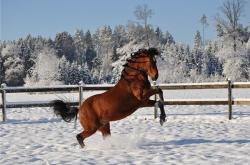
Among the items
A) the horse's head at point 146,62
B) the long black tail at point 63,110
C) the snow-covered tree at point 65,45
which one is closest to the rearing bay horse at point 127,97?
the horse's head at point 146,62

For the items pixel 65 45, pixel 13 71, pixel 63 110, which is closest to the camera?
pixel 63 110

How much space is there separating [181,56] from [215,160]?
247 feet

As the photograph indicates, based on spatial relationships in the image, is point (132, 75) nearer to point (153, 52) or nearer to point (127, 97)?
point (127, 97)

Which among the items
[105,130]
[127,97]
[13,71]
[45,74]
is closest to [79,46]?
[13,71]

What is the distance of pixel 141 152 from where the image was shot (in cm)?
731

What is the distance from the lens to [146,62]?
763 cm

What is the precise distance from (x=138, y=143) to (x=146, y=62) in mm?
1619

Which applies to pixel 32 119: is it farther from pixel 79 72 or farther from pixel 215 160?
pixel 79 72

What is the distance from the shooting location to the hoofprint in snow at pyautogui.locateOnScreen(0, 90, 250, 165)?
677 cm

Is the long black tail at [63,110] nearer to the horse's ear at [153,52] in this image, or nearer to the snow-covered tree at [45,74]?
the horse's ear at [153,52]

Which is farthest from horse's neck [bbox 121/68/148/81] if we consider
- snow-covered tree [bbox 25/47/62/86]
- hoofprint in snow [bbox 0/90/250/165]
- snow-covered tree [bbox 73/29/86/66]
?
snow-covered tree [bbox 73/29/86/66]

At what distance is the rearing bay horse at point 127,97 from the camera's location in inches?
297

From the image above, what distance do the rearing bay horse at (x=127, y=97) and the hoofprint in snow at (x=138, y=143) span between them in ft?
1.82

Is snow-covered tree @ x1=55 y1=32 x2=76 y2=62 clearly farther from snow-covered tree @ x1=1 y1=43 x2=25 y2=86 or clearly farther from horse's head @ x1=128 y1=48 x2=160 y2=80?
horse's head @ x1=128 y1=48 x2=160 y2=80
